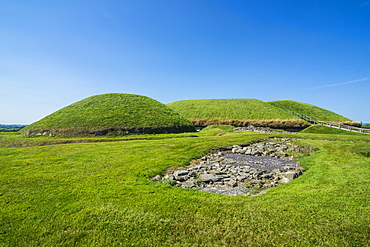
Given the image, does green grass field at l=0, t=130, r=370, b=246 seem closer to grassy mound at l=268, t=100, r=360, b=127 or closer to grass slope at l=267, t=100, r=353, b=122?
grassy mound at l=268, t=100, r=360, b=127

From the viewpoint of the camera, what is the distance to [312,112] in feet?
240

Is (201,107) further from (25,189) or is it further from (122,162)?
(25,189)

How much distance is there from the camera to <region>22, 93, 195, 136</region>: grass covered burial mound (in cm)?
3438

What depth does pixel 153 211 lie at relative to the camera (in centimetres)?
616

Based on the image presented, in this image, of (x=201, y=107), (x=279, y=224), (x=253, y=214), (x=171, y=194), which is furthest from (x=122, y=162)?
(x=201, y=107)

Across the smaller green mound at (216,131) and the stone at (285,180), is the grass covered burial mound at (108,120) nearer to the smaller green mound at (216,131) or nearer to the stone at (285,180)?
the smaller green mound at (216,131)

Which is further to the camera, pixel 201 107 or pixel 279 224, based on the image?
pixel 201 107

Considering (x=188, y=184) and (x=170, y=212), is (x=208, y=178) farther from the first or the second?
(x=170, y=212)

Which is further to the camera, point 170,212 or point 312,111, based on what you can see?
point 312,111

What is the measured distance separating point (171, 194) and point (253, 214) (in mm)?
3232

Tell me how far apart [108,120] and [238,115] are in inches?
1640

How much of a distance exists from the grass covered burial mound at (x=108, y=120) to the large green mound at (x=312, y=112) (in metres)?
53.6

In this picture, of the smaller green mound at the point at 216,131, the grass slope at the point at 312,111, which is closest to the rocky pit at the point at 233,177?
the smaller green mound at the point at 216,131

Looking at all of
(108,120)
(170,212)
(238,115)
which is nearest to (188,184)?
(170,212)
